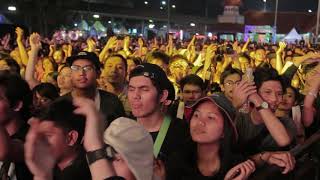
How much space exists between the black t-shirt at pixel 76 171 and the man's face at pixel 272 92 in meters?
1.91

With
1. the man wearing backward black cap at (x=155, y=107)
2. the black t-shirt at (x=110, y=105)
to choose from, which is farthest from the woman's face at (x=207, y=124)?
the black t-shirt at (x=110, y=105)

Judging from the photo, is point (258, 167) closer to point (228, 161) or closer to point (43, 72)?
point (228, 161)

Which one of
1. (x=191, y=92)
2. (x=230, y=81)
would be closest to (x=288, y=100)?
(x=230, y=81)

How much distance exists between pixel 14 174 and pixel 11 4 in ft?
122

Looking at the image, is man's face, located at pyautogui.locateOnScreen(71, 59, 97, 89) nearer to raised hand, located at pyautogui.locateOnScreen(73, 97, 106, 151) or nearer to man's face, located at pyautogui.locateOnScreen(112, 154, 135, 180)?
raised hand, located at pyautogui.locateOnScreen(73, 97, 106, 151)

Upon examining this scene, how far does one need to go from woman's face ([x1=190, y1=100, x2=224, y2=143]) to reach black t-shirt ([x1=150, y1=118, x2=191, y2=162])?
1.39ft

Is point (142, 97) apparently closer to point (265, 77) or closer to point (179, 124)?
point (179, 124)

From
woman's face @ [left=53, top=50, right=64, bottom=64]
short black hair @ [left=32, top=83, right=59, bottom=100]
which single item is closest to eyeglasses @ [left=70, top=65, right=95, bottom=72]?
short black hair @ [left=32, top=83, right=59, bottom=100]

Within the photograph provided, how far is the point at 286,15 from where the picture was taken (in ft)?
200

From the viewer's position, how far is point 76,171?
3.00m

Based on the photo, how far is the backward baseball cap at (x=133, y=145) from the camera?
2.53m

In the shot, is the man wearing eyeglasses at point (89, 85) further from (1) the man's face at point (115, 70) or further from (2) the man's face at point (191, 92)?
(1) the man's face at point (115, 70)

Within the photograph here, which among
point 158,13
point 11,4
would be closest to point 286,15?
point 158,13

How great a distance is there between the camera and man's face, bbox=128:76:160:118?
13.7 ft
